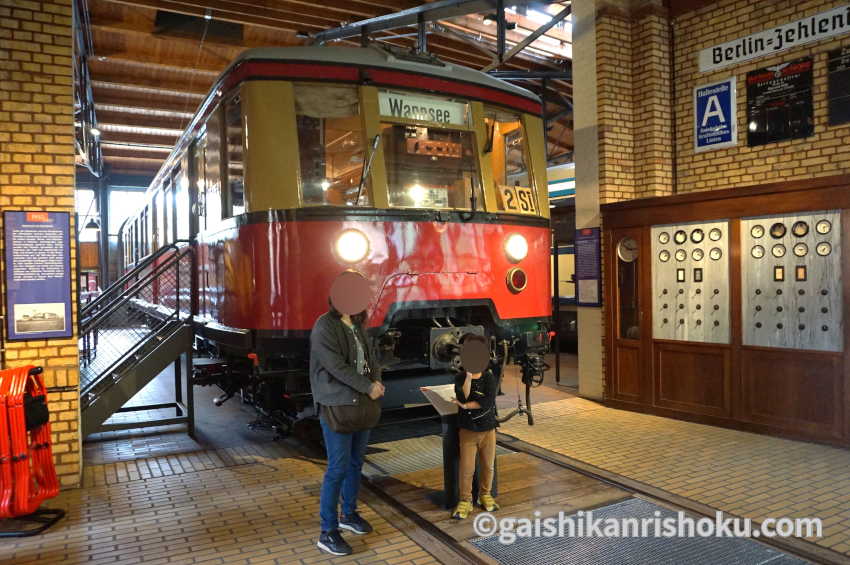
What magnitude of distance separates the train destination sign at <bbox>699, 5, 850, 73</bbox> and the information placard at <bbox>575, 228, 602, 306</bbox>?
7.28ft

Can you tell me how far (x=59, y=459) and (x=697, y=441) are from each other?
513cm

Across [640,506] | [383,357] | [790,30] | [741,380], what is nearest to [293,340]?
[383,357]

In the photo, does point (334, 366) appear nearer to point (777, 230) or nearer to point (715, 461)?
point (715, 461)

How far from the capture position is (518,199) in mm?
5688

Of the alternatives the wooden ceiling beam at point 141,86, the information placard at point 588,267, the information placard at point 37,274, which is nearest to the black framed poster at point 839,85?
the information placard at point 588,267

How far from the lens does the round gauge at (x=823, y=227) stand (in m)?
5.30

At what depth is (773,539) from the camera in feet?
11.5

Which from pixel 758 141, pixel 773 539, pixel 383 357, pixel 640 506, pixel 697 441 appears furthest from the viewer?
pixel 758 141

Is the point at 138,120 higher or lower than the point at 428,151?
higher

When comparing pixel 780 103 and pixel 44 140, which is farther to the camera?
pixel 780 103

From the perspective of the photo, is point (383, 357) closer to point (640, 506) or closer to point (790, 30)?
point (640, 506)

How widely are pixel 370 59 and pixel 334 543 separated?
3553 millimetres

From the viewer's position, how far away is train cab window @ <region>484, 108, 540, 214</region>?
18.2ft

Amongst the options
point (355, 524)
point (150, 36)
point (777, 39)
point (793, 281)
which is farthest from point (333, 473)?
point (150, 36)
